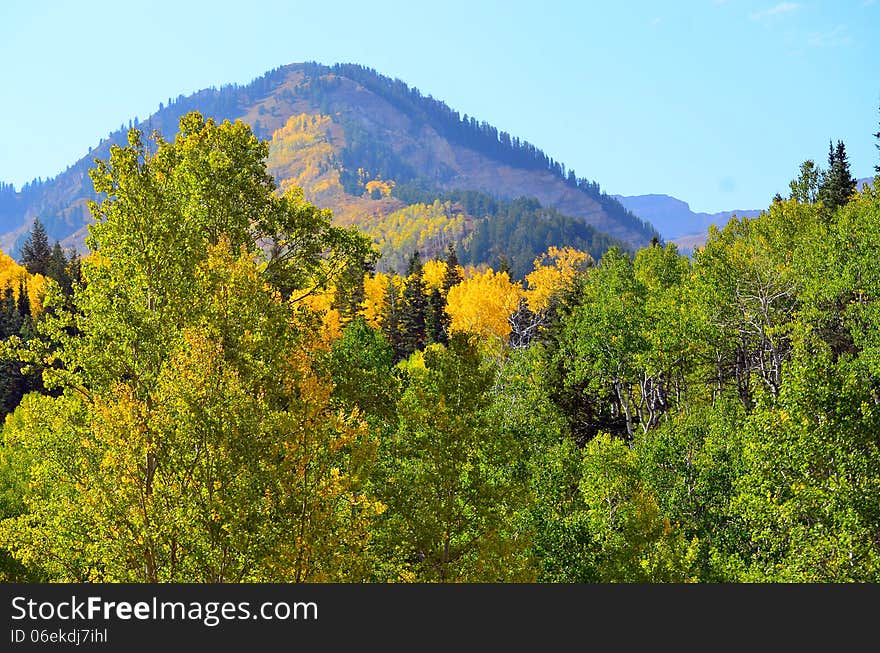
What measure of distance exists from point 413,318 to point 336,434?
6378 centimetres

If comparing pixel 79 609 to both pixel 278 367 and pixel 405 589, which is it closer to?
pixel 405 589

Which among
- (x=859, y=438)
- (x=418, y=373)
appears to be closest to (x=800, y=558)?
(x=859, y=438)

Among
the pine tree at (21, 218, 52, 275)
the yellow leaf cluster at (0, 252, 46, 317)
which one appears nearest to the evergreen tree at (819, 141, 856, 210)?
the yellow leaf cluster at (0, 252, 46, 317)

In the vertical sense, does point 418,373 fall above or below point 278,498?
above

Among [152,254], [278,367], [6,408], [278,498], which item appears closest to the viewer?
[278,498]

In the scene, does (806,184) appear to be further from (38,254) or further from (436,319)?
(38,254)

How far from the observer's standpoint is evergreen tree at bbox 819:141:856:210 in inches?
2901

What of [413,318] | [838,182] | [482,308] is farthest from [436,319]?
[838,182]

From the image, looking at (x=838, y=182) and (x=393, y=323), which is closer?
(x=838, y=182)

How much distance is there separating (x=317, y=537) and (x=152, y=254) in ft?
32.2

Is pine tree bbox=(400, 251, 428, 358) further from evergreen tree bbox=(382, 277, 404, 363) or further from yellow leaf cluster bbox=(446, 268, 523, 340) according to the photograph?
yellow leaf cluster bbox=(446, 268, 523, 340)

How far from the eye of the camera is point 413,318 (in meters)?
90.1

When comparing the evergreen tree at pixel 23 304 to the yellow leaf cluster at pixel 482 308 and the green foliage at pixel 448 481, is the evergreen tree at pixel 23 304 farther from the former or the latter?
the green foliage at pixel 448 481

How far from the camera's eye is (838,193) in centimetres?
7475
